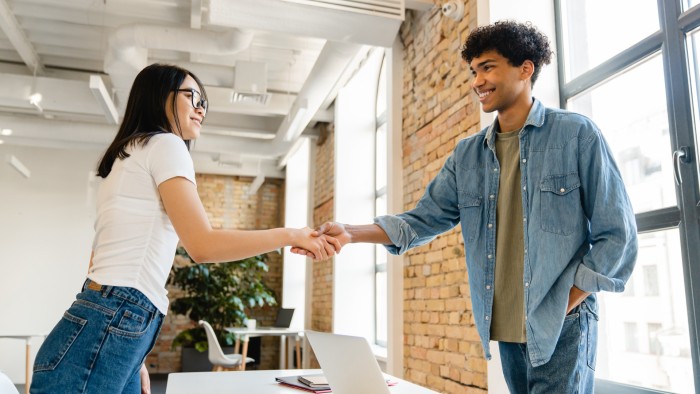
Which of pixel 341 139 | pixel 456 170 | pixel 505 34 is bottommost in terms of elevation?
pixel 456 170

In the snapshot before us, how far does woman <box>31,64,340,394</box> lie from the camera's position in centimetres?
122

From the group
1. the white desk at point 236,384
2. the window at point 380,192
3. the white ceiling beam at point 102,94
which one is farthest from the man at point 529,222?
the window at point 380,192

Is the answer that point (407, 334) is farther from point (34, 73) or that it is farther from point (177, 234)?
Result: point (34, 73)

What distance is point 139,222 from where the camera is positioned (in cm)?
135

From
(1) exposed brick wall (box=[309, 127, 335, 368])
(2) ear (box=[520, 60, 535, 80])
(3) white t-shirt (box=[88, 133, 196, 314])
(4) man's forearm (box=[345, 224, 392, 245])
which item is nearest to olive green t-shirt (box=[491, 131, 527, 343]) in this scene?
(2) ear (box=[520, 60, 535, 80])

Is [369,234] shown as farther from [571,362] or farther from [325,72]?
[325,72]

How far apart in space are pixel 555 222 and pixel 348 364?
691mm

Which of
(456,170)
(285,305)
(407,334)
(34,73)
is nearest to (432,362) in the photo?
(407,334)

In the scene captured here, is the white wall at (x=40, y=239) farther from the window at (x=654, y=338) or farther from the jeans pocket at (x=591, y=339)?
the jeans pocket at (x=591, y=339)

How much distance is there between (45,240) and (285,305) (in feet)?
13.0

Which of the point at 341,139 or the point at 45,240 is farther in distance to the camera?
the point at 45,240

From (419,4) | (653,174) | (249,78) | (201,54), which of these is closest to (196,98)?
(653,174)

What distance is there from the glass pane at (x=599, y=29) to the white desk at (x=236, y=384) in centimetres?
224

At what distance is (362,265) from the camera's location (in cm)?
705
